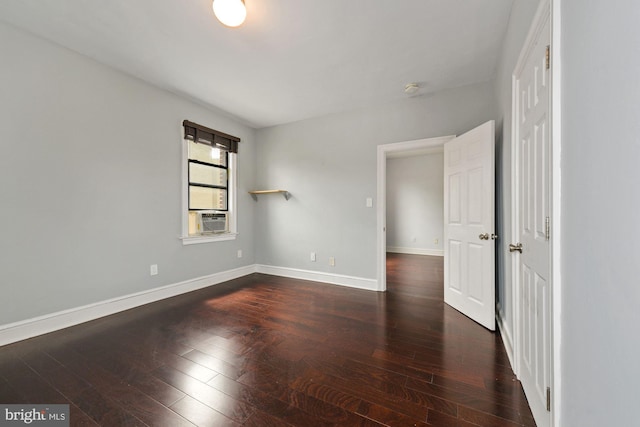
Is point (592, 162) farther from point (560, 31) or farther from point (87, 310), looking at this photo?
point (87, 310)

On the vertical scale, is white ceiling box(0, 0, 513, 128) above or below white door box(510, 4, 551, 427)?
above

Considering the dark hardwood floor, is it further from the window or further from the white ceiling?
the white ceiling

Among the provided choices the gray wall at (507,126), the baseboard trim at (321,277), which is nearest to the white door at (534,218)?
the gray wall at (507,126)

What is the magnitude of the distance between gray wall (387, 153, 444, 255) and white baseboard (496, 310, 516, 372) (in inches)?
164

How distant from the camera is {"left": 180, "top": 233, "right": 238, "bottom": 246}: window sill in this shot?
3.40 meters

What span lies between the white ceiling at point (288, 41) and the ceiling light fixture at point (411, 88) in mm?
80

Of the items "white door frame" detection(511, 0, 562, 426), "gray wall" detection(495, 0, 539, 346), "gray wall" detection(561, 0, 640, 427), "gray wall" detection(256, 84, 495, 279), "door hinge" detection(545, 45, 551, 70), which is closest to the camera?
"gray wall" detection(561, 0, 640, 427)

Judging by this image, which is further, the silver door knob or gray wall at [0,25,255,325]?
gray wall at [0,25,255,325]

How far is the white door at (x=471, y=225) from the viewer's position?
7.59 ft

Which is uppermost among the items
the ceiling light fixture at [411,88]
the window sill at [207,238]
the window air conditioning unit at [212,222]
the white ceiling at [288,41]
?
the white ceiling at [288,41]

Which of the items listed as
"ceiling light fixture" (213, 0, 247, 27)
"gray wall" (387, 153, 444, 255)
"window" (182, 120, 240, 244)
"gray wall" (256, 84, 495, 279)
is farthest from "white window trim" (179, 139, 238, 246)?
"gray wall" (387, 153, 444, 255)

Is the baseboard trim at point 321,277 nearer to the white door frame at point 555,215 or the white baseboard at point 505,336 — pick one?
the white baseboard at point 505,336

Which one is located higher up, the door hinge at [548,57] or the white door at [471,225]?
the door hinge at [548,57]

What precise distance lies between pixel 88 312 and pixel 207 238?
4.92 ft
